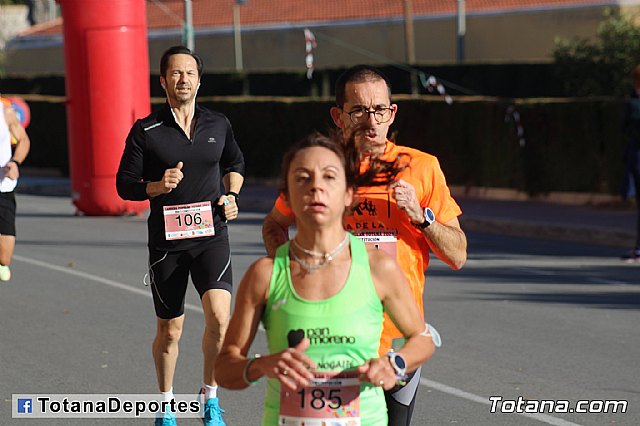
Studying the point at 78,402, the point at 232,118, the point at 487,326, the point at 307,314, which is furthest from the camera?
the point at 232,118

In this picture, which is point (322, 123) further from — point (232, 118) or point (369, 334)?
point (369, 334)

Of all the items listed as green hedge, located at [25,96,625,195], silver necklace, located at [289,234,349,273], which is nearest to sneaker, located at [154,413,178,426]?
silver necklace, located at [289,234,349,273]

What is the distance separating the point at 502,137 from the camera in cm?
2162

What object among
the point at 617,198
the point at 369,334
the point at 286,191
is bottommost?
the point at 617,198

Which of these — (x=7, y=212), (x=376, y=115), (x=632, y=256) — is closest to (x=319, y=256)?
(x=376, y=115)

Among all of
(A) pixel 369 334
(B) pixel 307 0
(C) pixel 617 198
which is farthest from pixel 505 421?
(B) pixel 307 0

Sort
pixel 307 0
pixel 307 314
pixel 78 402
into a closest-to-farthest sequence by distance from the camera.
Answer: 1. pixel 307 314
2. pixel 78 402
3. pixel 307 0

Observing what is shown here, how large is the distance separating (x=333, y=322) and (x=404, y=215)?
1.29 metres

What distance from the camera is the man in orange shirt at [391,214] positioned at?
16.3 ft

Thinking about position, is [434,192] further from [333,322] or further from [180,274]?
[180,274]

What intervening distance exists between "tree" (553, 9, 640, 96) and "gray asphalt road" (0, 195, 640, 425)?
62.6 ft

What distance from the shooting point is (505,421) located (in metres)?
7.25

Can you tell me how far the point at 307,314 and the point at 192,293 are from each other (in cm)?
849

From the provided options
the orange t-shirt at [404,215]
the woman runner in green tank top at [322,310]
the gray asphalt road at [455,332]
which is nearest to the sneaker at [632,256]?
the gray asphalt road at [455,332]
